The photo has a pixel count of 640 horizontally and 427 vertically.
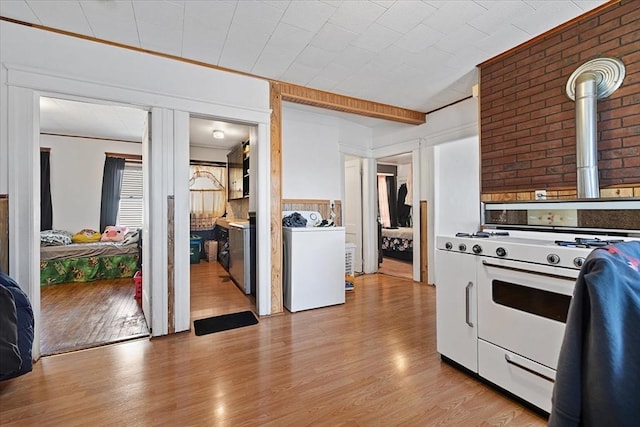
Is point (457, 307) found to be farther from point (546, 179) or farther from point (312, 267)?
point (312, 267)

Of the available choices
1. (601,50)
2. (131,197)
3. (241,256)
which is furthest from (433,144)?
(131,197)

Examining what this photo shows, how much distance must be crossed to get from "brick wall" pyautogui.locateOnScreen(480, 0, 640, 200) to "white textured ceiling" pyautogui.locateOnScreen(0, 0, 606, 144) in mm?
156

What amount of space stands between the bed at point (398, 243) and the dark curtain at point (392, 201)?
125 cm

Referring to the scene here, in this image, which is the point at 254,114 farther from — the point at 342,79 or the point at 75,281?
the point at 75,281

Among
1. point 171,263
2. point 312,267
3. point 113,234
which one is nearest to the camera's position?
point 171,263

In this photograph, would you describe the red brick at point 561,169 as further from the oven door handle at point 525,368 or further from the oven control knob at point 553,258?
the oven door handle at point 525,368

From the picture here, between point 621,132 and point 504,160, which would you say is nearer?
point 621,132

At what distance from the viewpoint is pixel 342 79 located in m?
3.29

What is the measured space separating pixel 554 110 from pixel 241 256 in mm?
3758

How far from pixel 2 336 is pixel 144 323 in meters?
1.32

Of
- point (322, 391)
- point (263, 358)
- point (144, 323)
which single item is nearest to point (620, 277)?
point (322, 391)

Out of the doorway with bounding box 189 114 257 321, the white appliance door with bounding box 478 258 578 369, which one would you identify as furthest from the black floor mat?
the white appliance door with bounding box 478 258 578 369

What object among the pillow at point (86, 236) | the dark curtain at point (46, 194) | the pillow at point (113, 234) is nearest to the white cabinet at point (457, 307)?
the pillow at point (113, 234)

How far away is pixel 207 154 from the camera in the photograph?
6.50 m
